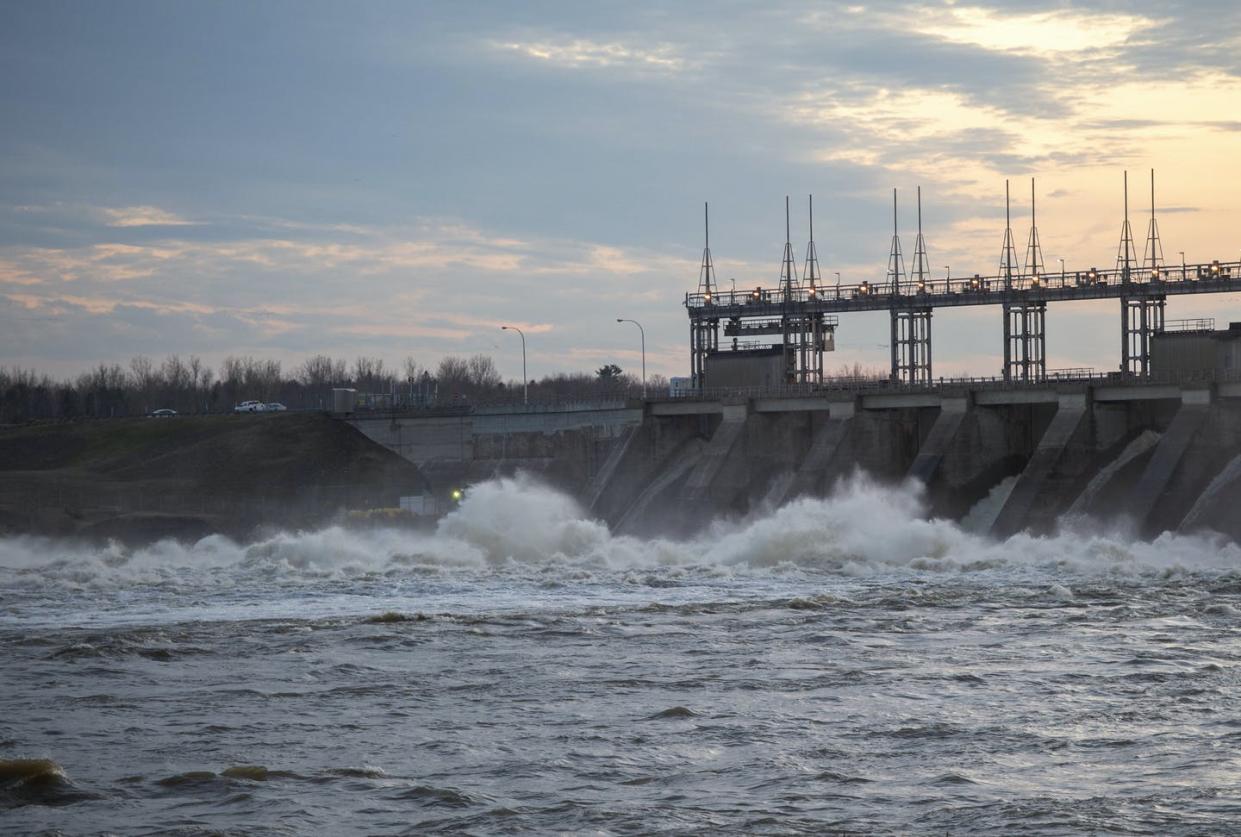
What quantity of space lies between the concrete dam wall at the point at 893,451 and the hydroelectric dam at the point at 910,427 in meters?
0.09

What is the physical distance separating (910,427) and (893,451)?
179cm

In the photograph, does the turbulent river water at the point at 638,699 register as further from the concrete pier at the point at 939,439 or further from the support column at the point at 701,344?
the support column at the point at 701,344

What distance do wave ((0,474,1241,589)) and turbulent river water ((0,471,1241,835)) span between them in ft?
1.72

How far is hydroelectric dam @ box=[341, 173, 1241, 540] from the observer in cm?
5622

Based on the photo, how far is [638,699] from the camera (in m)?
25.8

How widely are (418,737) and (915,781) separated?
783cm

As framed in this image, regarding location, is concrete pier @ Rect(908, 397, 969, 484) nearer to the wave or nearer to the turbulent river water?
the wave

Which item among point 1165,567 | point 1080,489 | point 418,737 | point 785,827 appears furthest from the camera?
point 1080,489

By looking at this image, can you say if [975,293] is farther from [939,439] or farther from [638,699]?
[638,699]

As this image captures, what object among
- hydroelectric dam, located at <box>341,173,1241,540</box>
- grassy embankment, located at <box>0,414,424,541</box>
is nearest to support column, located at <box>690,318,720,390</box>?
hydroelectric dam, located at <box>341,173,1241,540</box>

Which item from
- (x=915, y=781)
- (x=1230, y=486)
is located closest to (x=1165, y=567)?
(x=1230, y=486)

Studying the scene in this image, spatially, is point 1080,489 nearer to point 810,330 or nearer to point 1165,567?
point 1165,567

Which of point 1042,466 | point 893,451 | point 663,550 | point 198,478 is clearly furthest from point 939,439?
point 198,478

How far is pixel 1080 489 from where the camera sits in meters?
58.5
